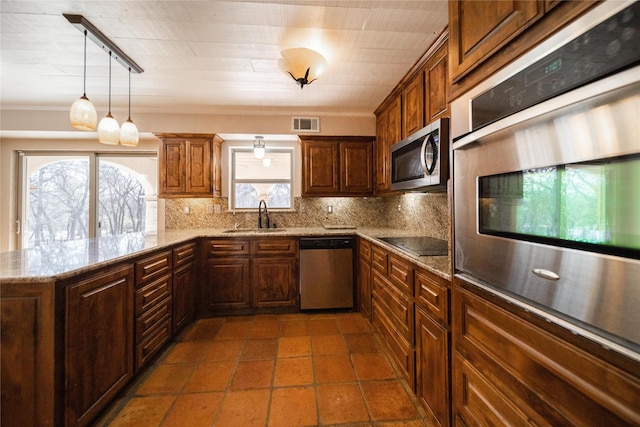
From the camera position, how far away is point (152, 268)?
1965mm

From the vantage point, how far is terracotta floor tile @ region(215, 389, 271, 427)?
1475 millimetres

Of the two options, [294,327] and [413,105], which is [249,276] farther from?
[413,105]

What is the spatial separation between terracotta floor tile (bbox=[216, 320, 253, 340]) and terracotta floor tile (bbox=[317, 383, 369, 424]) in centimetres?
109

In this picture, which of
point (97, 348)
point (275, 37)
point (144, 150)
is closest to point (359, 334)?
point (97, 348)

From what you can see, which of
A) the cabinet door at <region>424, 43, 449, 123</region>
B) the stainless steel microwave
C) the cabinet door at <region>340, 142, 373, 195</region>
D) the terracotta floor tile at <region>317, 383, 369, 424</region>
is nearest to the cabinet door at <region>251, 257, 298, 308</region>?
the cabinet door at <region>340, 142, 373, 195</region>

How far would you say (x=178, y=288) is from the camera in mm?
2439

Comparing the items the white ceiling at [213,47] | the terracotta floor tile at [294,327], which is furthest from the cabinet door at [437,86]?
the terracotta floor tile at [294,327]

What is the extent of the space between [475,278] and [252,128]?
3.07m

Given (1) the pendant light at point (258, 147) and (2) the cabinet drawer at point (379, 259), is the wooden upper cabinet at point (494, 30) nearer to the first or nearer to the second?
(2) the cabinet drawer at point (379, 259)

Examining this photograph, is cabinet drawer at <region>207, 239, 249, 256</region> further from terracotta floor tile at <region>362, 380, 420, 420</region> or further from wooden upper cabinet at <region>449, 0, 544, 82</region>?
wooden upper cabinet at <region>449, 0, 544, 82</region>

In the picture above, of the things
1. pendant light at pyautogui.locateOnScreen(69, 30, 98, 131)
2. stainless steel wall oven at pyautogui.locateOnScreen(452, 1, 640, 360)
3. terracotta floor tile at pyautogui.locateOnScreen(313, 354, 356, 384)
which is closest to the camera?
stainless steel wall oven at pyautogui.locateOnScreen(452, 1, 640, 360)

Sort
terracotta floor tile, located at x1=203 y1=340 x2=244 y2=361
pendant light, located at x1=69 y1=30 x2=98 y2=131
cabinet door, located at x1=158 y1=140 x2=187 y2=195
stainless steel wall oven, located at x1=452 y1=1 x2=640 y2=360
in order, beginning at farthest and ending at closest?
cabinet door, located at x1=158 y1=140 x2=187 y2=195 → terracotta floor tile, located at x1=203 y1=340 x2=244 y2=361 → pendant light, located at x1=69 y1=30 x2=98 y2=131 → stainless steel wall oven, located at x1=452 y1=1 x2=640 y2=360

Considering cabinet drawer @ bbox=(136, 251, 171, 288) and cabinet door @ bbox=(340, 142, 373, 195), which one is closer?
cabinet drawer @ bbox=(136, 251, 171, 288)

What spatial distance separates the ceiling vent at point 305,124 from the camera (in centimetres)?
335
